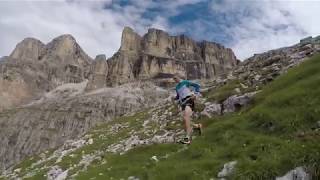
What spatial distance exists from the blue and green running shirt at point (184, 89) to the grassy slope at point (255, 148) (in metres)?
2.67

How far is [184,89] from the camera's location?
27.2 m

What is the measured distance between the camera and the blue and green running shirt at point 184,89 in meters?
27.1

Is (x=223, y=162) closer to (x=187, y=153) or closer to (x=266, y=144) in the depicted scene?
(x=266, y=144)

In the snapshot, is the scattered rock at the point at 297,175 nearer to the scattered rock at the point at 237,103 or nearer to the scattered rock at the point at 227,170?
the scattered rock at the point at 227,170

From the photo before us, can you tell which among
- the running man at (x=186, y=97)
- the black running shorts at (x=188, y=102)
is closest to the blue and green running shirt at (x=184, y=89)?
the running man at (x=186, y=97)

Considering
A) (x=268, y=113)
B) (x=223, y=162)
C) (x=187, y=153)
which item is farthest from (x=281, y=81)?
(x=223, y=162)

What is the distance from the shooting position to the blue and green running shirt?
2714 cm

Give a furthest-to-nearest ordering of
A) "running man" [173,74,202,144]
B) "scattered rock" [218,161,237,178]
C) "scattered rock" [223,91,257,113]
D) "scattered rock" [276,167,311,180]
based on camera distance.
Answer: "scattered rock" [223,91,257,113], "running man" [173,74,202,144], "scattered rock" [218,161,237,178], "scattered rock" [276,167,311,180]

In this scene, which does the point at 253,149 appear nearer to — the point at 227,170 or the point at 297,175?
the point at 227,170

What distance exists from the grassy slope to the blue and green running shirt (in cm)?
267

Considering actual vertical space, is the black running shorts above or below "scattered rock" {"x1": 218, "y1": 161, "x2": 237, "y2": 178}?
above

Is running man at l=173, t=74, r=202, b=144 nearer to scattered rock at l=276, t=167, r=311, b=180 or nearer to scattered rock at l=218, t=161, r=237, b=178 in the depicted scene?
scattered rock at l=218, t=161, r=237, b=178

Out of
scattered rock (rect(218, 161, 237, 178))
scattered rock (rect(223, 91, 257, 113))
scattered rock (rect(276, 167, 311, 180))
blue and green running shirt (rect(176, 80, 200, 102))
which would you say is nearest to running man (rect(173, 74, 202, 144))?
blue and green running shirt (rect(176, 80, 200, 102))

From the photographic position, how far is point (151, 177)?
25766 mm
